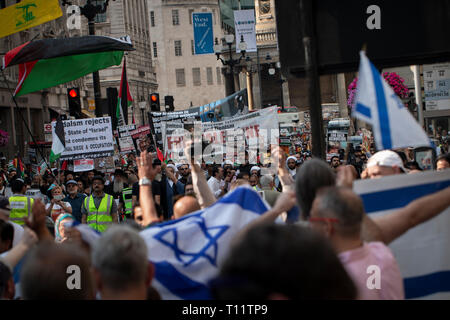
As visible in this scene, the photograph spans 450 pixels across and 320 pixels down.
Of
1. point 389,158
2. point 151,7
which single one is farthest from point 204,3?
point 389,158

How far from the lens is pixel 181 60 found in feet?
344

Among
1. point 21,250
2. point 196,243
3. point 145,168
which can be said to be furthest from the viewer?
point 145,168

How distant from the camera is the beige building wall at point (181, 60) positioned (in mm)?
104125

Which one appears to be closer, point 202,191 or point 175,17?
point 202,191

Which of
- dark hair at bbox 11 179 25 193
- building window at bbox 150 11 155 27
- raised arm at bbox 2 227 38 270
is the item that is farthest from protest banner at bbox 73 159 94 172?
building window at bbox 150 11 155 27

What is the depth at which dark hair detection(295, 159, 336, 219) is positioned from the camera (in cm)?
422

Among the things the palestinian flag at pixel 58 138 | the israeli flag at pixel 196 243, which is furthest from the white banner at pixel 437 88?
the israeli flag at pixel 196 243

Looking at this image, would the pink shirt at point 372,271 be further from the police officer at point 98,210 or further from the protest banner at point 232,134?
the protest banner at point 232,134

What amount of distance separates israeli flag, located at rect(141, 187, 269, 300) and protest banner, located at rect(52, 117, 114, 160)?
36.5 ft

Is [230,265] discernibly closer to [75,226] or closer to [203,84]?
[75,226]

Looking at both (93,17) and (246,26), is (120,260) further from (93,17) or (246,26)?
(246,26)

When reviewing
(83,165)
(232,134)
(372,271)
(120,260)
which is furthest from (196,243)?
(232,134)

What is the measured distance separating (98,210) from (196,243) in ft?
21.6

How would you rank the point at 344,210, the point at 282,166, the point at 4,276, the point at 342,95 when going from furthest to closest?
the point at 342,95, the point at 282,166, the point at 4,276, the point at 344,210
